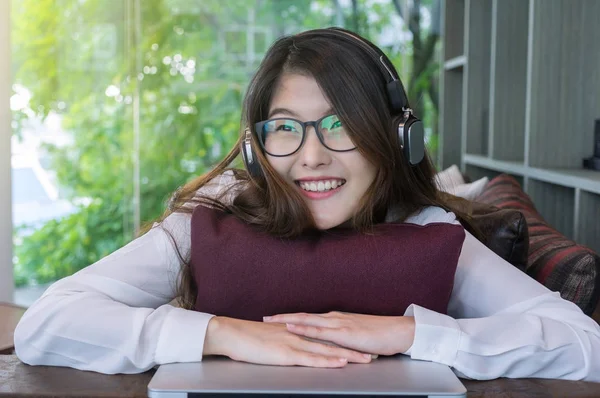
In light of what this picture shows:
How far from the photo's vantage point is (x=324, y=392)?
1.05m

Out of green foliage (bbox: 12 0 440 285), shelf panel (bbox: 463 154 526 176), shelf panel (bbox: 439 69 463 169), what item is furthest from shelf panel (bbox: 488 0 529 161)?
green foliage (bbox: 12 0 440 285)

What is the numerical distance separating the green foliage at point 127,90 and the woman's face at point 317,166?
387cm

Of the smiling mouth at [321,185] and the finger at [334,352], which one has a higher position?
the smiling mouth at [321,185]

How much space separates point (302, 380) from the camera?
1.11 metres

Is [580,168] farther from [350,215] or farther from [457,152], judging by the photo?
[457,152]

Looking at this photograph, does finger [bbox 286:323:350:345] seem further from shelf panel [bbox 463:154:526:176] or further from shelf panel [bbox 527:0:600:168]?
shelf panel [bbox 463:154:526:176]

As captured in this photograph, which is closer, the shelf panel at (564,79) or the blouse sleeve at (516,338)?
the blouse sleeve at (516,338)

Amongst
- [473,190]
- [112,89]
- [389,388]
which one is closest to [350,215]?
[389,388]

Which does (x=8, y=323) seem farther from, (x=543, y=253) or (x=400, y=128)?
(x=543, y=253)

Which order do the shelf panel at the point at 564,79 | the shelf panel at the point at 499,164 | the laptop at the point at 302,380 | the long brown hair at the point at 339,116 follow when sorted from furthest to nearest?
the shelf panel at the point at 499,164, the shelf panel at the point at 564,79, the long brown hair at the point at 339,116, the laptop at the point at 302,380

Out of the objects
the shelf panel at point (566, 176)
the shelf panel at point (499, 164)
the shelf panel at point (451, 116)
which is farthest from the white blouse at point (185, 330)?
the shelf panel at point (451, 116)

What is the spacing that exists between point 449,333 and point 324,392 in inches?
11.3

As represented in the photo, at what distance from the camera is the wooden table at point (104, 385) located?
3.65 ft

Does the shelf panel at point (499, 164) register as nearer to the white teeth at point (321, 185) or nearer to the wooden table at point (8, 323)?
the white teeth at point (321, 185)
